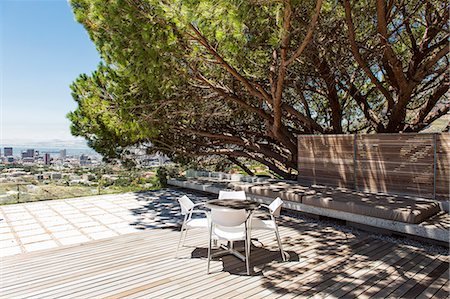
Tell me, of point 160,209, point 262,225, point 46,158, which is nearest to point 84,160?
point 46,158

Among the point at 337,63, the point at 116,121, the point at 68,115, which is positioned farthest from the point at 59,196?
the point at 337,63

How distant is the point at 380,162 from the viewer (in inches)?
239

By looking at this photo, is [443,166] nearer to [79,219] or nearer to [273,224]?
[273,224]

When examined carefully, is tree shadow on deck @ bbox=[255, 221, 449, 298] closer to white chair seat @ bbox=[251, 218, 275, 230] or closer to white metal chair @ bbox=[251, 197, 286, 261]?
white metal chair @ bbox=[251, 197, 286, 261]

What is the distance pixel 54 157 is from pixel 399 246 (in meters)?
11.1

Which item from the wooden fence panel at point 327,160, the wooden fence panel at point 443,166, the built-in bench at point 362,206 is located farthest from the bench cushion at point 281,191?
the wooden fence panel at point 443,166

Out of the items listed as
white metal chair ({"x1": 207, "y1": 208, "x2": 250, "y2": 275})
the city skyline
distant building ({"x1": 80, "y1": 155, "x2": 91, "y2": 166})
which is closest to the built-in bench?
white metal chair ({"x1": 207, "y1": 208, "x2": 250, "y2": 275})

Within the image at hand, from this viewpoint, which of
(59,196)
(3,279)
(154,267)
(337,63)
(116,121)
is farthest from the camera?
(59,196)

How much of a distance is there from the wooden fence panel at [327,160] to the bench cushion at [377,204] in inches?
26.9

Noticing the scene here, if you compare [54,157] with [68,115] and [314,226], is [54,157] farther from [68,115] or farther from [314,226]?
[314,226]

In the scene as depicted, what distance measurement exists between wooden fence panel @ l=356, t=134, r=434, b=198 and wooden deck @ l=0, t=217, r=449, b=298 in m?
1.78

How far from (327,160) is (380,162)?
A: 3.97 feet

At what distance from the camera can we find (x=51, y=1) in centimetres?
740

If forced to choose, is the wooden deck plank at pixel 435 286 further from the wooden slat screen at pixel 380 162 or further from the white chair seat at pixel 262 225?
the wooden slat screen at pixel 380 162
